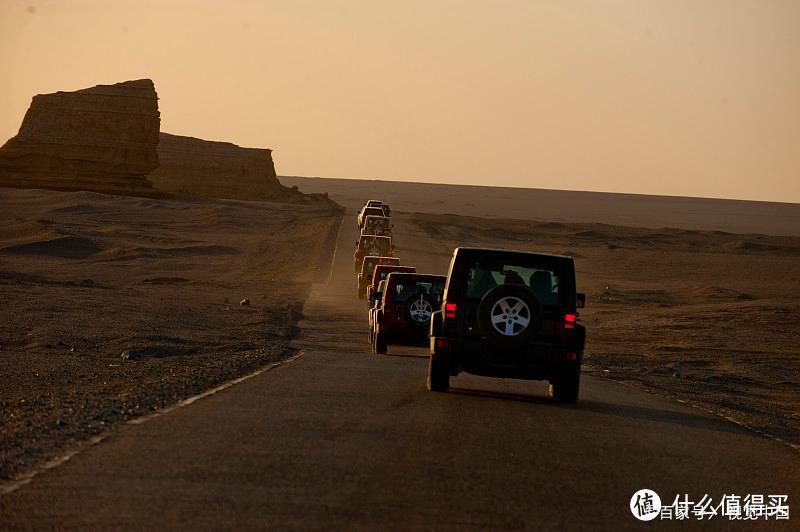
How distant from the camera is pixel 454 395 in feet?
57.7

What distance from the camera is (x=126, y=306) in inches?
1476

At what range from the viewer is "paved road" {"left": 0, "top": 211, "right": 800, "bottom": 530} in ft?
29.6

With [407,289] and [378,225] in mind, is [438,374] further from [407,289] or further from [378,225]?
[378,225]

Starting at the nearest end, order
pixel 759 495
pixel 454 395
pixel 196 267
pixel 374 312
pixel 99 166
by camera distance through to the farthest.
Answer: pixel 759 495, pixel 454 395, pixel 374 312, pixel 196 267, pixel 99 166

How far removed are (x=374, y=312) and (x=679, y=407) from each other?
910 centimetres

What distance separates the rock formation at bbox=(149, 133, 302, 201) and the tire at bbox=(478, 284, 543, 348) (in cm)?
13023

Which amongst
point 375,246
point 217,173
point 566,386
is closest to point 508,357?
point 566,386

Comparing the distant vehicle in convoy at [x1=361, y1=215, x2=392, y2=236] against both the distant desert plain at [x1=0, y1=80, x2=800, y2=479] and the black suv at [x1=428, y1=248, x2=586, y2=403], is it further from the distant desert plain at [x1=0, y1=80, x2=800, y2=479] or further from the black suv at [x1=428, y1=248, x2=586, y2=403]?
the black suv at [x1=428, y1=248, x2=586, y2=403]

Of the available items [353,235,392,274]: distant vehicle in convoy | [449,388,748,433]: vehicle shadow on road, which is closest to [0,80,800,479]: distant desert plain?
[449,388,748,433]: vehicle shadow on road

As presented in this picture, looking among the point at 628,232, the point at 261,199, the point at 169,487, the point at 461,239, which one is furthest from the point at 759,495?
the point at 261,199

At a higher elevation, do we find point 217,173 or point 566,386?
point 217,173

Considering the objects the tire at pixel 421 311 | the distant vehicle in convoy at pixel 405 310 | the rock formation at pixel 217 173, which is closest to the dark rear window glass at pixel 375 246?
the distant vehicle in convoy at pixel 405 310

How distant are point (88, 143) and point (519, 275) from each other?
4423 inches

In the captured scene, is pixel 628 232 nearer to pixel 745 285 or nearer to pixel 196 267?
pixel 745 285
